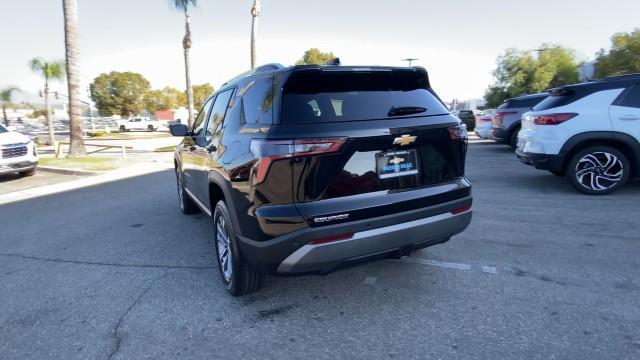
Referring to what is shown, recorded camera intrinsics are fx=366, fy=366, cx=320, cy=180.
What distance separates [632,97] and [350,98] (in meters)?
5.33

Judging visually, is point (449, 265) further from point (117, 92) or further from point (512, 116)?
point (117, 92)

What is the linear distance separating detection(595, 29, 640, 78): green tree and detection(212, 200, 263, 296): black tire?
30520 millimetres

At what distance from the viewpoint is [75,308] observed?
10.0ft

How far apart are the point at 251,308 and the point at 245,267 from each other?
0.34 meters

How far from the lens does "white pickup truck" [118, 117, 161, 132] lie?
43.8 meters

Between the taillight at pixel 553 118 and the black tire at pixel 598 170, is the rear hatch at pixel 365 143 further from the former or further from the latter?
the black tire at pixel 598 170

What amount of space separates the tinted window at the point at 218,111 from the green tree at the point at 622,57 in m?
29.9

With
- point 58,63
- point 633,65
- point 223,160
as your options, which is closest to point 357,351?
point 223,160

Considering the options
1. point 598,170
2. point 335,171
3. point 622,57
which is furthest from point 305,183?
point 622,57

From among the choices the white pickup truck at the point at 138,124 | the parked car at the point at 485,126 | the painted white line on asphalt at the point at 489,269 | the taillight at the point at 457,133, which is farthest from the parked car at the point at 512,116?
the white pickup truck at the point at 138,124

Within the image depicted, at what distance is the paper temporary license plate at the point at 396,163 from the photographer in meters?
2.52

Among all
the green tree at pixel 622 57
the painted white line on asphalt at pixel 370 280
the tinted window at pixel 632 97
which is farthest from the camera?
the green tree at pixel 622 57

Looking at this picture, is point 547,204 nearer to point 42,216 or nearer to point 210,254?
point 210,254

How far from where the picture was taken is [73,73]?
1348cm
